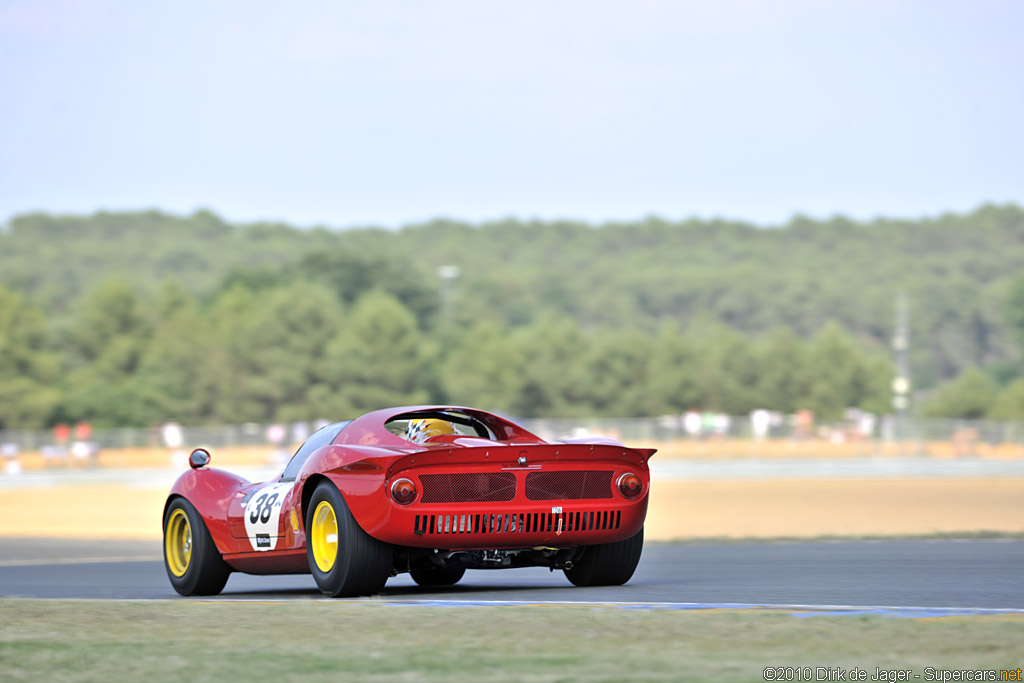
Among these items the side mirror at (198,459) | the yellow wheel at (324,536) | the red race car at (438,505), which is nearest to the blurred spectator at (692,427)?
the side mirror at (198,459)

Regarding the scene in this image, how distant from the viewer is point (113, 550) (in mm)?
Answer: 20016

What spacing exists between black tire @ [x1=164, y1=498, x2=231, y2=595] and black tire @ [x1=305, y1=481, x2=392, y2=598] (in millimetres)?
1603

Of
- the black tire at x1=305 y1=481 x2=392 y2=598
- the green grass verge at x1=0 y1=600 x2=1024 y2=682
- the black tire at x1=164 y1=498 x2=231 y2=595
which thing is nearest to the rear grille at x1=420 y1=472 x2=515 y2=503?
the black tire at x1=305 y1=481 x2=392 y2=598

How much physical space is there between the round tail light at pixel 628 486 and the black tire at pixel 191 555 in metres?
2.96

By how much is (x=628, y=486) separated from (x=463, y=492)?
1.16 metres

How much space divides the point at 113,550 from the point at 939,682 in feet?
54.9

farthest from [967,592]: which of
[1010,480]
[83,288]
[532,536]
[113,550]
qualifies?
[83,288]

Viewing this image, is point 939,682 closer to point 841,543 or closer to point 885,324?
point 841,543

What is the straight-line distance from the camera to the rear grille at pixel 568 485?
8688 mm

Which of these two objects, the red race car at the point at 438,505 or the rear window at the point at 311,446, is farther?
the rear window at the point at 311,446

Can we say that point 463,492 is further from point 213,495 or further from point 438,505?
point 213,495

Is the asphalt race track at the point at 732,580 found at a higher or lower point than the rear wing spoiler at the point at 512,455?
lower

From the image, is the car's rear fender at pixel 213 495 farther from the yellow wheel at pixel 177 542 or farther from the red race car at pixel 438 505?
the yellow wheel at pixel 177 542

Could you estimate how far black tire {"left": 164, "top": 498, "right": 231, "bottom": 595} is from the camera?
10.1 m
